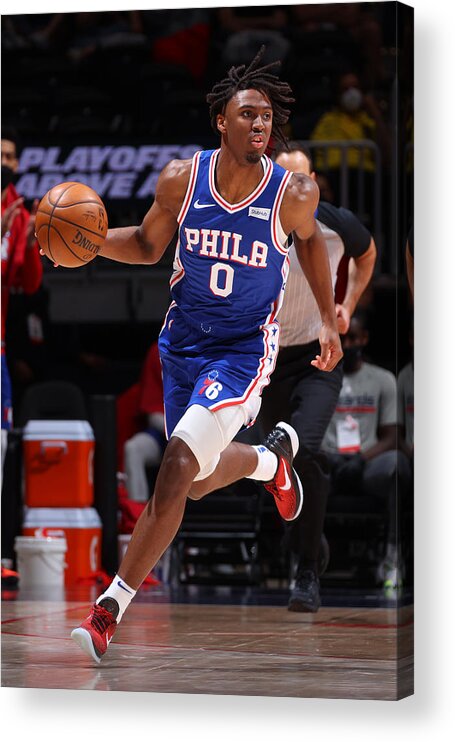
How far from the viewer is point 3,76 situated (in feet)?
19.7

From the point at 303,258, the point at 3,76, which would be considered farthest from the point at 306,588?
the point at 3,76

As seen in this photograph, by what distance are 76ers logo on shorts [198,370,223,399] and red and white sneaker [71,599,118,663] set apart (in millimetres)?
747

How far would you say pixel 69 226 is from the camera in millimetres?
4484

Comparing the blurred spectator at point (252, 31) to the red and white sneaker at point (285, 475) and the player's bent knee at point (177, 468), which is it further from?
the player's bent knee at point (177, 468)

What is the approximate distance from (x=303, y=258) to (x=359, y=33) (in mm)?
1220

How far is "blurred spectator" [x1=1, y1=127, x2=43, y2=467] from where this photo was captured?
5809 millimetres

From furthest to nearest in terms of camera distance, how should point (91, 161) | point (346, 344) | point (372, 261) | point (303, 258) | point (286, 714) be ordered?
point (91, 161) < point (346, 344) < point (372, 261) < point (303, 258) < point (286, 714)

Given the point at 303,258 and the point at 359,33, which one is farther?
the point at 359,33

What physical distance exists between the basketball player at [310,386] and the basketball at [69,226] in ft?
3.45

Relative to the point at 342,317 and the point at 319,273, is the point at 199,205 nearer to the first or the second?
the point at 319,273

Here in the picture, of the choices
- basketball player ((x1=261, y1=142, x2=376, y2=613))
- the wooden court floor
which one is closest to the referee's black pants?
basketball player ((x1=261, y1=142, x2=376, y2=613))

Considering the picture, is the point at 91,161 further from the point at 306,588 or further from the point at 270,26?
the point at 306,588

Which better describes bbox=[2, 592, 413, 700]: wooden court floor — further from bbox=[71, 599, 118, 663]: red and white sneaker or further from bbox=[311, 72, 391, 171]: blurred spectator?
bbox=[311, 72, 391, 171]: blurred spectator

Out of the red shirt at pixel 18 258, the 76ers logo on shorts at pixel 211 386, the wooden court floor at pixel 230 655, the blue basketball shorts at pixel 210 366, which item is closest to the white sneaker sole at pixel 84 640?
the wooden court floor at pixel 230 655
